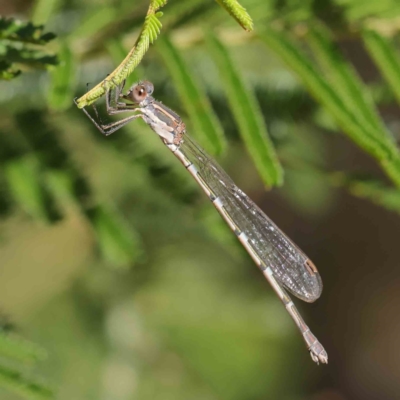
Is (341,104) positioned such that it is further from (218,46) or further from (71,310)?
(71,310)

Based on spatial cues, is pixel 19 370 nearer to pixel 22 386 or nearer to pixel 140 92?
pixel 22 386

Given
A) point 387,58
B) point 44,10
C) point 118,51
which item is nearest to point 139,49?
point 118,51

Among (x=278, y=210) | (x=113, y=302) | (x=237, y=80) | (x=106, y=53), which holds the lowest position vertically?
(x=278, y=210)

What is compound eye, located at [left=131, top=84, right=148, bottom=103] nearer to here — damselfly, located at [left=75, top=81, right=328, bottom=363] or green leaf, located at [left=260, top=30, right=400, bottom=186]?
damselfly, located at [left=75, top=81, right=328, bottom=363]

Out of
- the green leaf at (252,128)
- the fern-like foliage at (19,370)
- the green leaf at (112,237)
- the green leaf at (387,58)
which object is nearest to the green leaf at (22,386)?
the fern-like foliage at (19,370)

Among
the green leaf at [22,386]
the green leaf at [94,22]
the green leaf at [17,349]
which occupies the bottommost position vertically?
the green leaf at [22,386]

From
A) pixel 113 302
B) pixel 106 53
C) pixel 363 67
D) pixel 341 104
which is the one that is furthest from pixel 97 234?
pixel 363 67

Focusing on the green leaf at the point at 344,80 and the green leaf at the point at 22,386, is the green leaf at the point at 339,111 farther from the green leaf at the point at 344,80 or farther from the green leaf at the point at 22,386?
the green leaf at the point at 22,386
